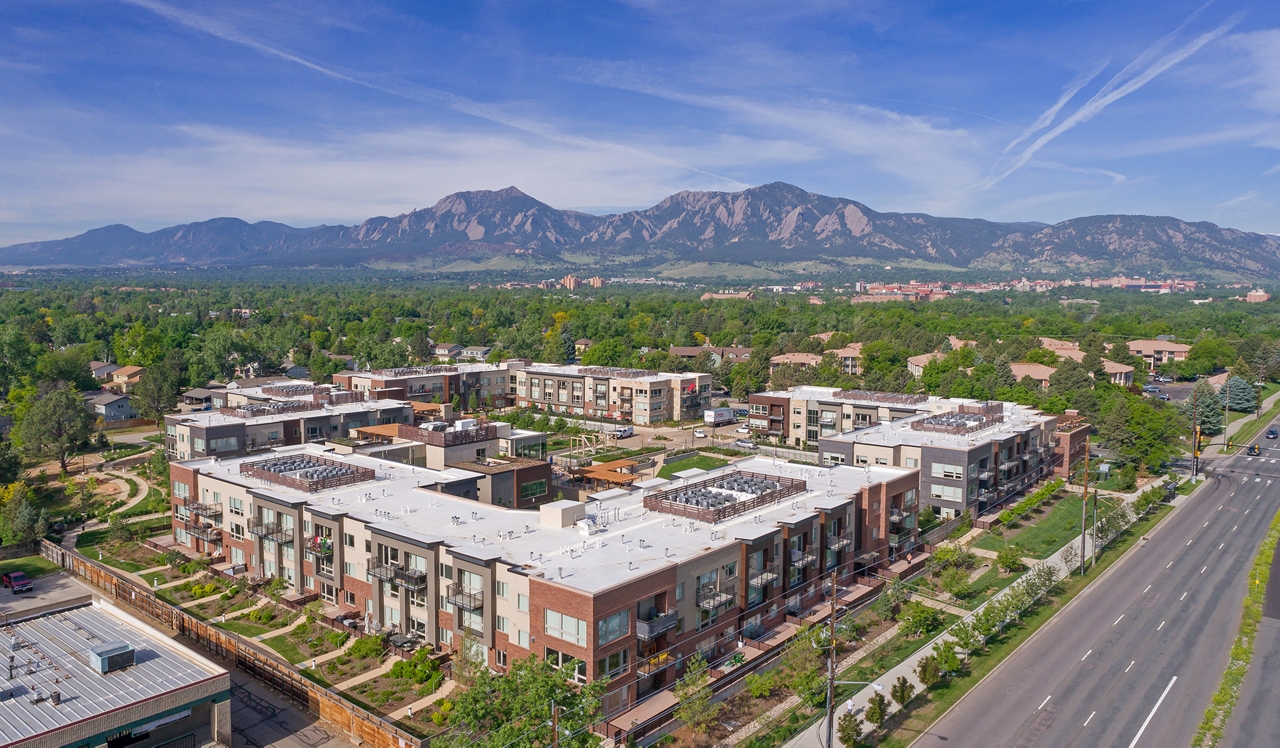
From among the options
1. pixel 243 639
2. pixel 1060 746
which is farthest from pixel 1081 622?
pixel 243 639

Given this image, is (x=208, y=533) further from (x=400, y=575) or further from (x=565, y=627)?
(x=565, y=627)

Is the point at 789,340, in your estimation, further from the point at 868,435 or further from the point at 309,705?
the point at 309,705

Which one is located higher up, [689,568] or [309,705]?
[689,568]

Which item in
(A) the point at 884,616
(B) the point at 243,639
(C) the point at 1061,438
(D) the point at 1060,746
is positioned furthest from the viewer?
(C) the point at 1061,438

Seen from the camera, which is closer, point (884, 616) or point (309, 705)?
point (309, 705)

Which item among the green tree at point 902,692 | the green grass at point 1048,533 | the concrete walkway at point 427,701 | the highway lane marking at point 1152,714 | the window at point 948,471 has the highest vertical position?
the window at point 948,471

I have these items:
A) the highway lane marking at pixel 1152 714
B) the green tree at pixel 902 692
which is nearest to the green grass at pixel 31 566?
the green tree at pixel 902 692

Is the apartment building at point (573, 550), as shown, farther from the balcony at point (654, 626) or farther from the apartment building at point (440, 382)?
the apartment building at point (440, 382)
